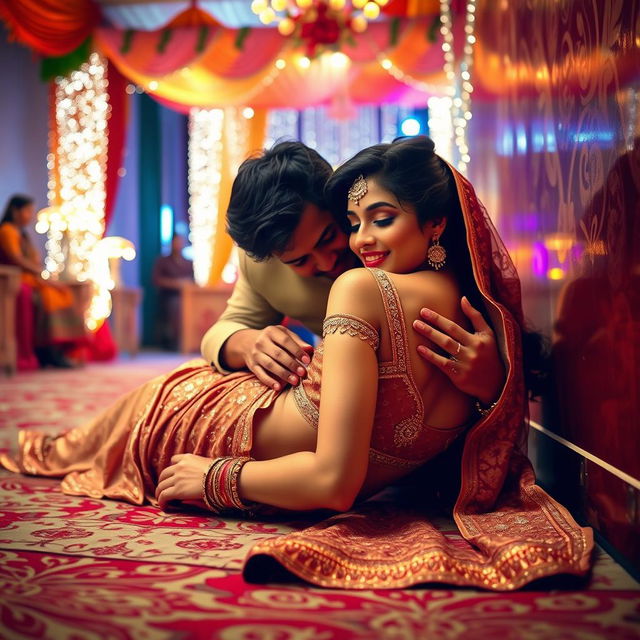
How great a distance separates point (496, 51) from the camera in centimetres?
267

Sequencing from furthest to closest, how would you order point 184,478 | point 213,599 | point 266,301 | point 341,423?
point 266,301, point 184,478, point 341,423, point 213,599

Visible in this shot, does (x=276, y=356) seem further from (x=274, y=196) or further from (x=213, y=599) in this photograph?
(x=213, y=599)

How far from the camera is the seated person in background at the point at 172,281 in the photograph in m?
9.31

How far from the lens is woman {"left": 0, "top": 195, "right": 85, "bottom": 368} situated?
6359 mm

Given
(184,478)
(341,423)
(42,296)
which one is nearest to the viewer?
(341,423)

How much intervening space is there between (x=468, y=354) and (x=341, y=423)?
0.35m

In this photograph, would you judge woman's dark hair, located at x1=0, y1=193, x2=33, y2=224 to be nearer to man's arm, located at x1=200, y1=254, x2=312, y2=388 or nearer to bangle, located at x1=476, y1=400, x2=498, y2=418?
man's arm, located at x1=200, y1=254, x2=312, y2=388

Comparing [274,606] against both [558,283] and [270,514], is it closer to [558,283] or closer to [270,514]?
[270,514]

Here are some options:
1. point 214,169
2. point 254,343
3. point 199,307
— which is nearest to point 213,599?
point 254,343

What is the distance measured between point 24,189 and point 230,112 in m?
2.53

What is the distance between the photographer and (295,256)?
179cm

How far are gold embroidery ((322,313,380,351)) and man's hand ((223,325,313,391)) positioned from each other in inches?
11.0

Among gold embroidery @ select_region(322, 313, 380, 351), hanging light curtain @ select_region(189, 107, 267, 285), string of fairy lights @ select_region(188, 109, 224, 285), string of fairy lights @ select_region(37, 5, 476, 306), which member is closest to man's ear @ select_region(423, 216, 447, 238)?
gold embroidery @ select_region(322, 313, 380, 351)

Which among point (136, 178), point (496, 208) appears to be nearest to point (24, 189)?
point (136, 178)
